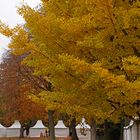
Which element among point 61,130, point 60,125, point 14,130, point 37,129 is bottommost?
point 61,130

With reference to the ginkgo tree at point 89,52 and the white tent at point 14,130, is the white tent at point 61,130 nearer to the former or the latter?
the white tent at point 14,130

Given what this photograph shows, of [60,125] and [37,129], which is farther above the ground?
[60,125]

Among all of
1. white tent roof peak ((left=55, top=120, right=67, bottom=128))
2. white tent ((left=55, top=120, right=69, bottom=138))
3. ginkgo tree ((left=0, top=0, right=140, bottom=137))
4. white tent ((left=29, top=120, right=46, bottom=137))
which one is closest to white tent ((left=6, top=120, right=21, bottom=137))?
white tent ((left=29, top=120, right=46, bottom=137))

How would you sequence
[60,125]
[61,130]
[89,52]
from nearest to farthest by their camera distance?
1. [89,52]
2. [61,130]
3. [60,125]

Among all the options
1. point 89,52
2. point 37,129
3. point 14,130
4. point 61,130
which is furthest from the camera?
point 14,130

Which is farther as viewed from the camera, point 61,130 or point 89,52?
point 61,130

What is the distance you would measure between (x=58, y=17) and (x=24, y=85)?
31.1 metres

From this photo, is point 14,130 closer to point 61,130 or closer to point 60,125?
point 60,125

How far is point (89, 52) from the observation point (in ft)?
34.8

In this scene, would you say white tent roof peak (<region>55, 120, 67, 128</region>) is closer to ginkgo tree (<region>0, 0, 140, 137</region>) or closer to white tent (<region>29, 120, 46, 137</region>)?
white tent (<region>29, 120, 46, 137</region>)

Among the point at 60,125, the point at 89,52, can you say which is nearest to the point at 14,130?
the point at 60,125

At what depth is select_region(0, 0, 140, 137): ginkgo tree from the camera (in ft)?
31.3

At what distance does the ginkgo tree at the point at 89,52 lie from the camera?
376 inches

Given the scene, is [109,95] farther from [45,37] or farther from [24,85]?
[24,85]
